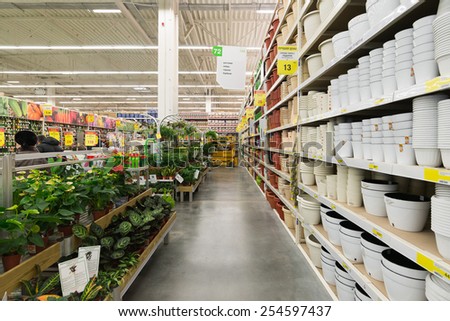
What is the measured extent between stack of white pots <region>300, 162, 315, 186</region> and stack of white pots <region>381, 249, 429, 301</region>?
1492 millimetres

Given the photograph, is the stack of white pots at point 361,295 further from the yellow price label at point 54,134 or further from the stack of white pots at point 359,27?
the yellow price label at point 54,134

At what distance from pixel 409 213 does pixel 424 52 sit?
0.79m

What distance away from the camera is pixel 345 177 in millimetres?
1980

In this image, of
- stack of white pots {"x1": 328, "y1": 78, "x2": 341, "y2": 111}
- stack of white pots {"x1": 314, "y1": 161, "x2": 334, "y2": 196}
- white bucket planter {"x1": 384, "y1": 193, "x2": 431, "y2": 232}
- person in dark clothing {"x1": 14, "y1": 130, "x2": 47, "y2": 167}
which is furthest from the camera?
person in dark clothing {"x1": 14, "y1": 130, "x2": 47, "y2": 167}

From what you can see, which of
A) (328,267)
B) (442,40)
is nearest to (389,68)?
(442,40)

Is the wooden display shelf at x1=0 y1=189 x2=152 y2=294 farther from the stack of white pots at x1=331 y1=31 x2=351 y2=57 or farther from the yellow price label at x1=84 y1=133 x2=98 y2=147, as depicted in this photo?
the yellow price label at x1=84 y1=133 x2=98 y2=147

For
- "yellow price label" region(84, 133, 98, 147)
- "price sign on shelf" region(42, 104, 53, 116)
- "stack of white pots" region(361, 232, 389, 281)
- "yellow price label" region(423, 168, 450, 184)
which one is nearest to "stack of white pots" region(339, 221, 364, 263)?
"stack of white pots" region(361, 232, 389, 281)

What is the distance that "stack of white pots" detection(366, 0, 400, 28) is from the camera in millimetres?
1338

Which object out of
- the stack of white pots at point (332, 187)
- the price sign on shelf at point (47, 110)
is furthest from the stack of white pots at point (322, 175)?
the price sign on shelf at point (47, 110)

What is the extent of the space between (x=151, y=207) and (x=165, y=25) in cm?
545

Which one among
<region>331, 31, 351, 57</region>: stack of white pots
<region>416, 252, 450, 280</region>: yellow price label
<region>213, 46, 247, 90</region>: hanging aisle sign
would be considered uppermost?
<region>213, 46, 247, 90</region>: hanging aisle sign
